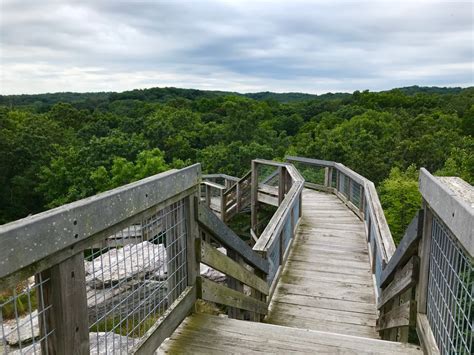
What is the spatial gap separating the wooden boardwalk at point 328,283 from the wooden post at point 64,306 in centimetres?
352

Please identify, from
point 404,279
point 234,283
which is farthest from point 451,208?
point 234,283

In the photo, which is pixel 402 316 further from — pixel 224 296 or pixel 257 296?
pixel 257 296

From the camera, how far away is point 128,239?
2.06 metres

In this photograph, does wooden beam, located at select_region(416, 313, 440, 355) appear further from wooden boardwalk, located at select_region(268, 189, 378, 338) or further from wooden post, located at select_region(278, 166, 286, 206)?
wooden post, located at select_region(278, 166, 286, 206)

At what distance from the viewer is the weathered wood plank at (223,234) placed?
2641mm

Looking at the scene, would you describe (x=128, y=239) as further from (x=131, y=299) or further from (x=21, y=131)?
(x=21, y=131)

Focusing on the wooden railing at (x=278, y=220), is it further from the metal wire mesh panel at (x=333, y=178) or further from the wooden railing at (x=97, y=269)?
Answer: the wooden railing at (x=97, y=269)

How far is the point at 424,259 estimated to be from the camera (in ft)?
7.47

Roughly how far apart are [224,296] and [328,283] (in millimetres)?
2810

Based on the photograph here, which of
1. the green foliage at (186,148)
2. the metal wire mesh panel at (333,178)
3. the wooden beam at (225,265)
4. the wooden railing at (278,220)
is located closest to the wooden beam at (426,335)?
the wooden beam at (225,265)

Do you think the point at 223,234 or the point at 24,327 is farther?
the point at 223,234

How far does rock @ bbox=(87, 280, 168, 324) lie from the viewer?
177 centimetres

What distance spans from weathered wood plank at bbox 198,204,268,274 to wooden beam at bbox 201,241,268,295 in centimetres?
11

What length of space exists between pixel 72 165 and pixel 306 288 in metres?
23.5
